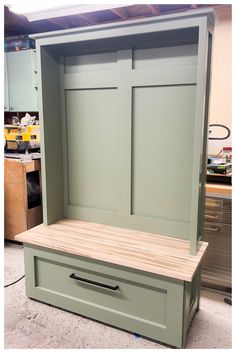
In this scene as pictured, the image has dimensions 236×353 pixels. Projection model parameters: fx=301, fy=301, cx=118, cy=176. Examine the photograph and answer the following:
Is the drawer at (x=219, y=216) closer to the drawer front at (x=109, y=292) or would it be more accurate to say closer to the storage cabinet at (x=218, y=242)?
the storage cabinet at (x=218, y=242)

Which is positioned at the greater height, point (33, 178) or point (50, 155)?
point (50, 155)

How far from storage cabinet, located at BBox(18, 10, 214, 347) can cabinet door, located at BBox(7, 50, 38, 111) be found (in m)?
2.00

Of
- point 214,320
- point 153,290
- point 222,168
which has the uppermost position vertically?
point 222,168

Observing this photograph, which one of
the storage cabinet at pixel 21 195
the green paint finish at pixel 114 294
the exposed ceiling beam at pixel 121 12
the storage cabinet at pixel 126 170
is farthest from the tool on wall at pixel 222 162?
the storage cabinet at pixel 21 195

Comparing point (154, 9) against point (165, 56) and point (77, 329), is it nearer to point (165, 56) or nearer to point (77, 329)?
point (165, 56)

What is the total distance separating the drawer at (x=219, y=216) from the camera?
216 cm

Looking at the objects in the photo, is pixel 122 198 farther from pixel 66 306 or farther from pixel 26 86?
pixel 26 86

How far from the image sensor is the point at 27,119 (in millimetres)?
3465

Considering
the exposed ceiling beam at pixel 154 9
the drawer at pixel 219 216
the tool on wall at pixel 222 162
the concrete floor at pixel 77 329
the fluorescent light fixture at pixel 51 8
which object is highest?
the exposed ceiling beam at pixel 154 9

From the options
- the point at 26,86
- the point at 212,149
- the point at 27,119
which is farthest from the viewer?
the point at 26,86

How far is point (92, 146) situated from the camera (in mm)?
2090

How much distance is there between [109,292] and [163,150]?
0.91 metres

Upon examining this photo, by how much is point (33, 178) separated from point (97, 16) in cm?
182
